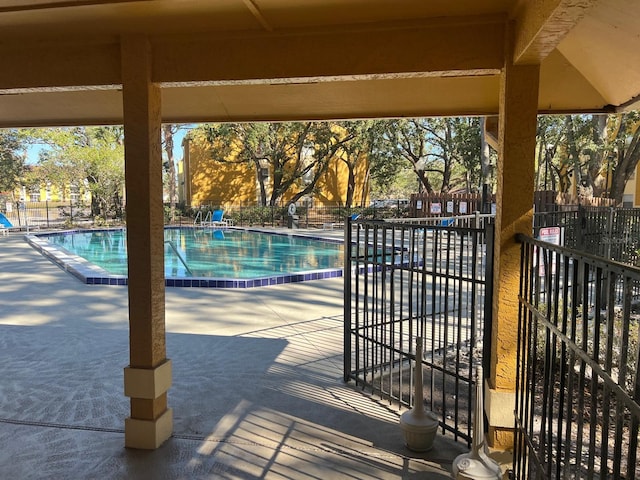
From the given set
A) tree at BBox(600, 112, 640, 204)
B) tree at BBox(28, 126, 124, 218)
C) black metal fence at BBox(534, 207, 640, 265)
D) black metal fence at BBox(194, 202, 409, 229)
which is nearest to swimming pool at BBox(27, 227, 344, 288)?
tree at BBox(28, 126, 124, 218)

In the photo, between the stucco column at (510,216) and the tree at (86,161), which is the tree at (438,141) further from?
the stucco column at (510,216)

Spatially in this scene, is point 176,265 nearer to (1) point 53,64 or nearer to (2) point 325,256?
(2) point 325,256

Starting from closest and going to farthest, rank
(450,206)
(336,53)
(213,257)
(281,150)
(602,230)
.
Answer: (336,53), (602,230), (213,257), (450,206), (281,150)

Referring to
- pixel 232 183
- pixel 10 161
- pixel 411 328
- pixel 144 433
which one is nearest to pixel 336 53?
pixel 411 328

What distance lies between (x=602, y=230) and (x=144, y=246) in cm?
762

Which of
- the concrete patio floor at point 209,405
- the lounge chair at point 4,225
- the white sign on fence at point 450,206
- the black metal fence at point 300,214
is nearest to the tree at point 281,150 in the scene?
the black metal fence at point 300,214

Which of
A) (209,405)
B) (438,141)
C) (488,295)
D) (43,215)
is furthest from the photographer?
(43,215)

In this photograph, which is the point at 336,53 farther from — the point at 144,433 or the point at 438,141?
the point at 438,141

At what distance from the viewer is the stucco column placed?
290 centimetres

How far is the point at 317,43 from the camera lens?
3.15m

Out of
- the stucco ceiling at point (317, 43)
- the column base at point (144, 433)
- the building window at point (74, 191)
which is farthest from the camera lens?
the building window at point (74, 191)

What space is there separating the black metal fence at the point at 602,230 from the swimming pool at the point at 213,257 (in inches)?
211

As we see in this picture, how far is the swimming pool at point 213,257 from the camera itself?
414 inches

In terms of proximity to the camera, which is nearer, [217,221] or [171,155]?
[217,221]
